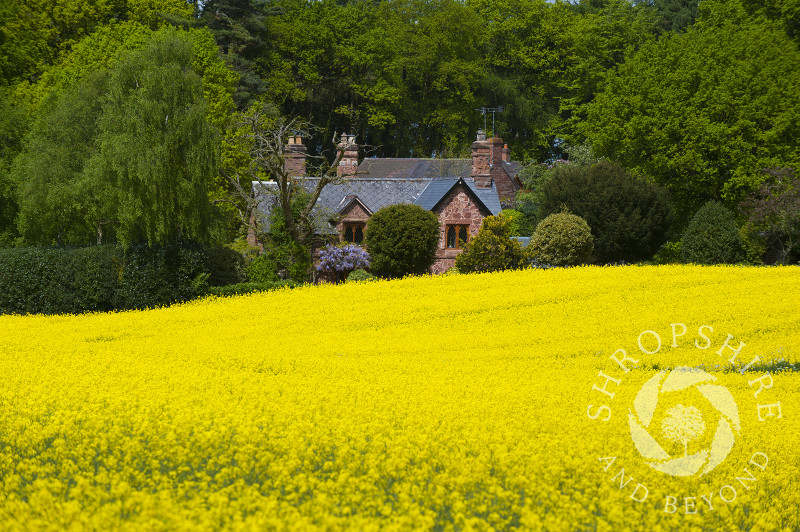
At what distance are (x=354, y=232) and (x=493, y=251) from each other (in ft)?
39.4

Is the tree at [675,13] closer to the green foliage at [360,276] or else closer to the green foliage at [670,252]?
the green foliage at [670,252]

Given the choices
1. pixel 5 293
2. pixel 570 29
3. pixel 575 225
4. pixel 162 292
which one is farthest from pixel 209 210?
pixel 570 29

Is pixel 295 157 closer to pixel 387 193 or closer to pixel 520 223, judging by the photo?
pixel 387 193

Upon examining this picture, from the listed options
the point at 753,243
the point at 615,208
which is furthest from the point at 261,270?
the point at 753,243

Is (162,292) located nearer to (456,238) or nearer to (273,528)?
(456,238)

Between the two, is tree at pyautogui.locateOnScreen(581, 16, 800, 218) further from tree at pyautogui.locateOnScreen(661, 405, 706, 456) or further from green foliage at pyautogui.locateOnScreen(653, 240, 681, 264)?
tree at pyautogui.locateOnScreen(661, 405, 706, 456)

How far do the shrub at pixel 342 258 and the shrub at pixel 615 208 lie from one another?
9.55m

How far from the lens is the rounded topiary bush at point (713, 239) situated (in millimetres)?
36188

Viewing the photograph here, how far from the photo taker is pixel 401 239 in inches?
1377

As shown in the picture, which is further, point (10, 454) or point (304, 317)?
point (304, 317)

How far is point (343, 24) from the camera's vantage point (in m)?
69.6

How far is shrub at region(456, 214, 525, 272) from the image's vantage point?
107 feet

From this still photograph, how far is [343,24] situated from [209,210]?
44451 mm

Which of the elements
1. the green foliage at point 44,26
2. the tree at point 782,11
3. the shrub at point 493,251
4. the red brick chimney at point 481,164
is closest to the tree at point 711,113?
the tree at point 782,11
